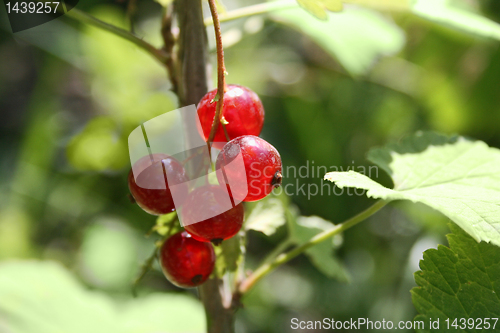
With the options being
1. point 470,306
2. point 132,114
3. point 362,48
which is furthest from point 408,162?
point 132,114

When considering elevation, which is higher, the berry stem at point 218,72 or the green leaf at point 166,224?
the berry stem at point 218,72

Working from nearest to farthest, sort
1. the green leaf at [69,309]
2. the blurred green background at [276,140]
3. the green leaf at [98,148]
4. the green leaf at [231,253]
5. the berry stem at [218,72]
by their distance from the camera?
the berry stem at [218,72] < the green leaf at [231,253] < the green leaf at [69,309] < the green leaf at [98,148] < the blurred green background at [276,140]

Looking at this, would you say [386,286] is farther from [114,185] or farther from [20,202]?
[20,202]

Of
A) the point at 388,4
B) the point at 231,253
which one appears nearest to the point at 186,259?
the point at 231,253

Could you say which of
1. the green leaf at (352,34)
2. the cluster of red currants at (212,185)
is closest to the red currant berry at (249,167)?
the cluster of red currants at (212,185)

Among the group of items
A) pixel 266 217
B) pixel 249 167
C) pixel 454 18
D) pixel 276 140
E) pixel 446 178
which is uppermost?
pixel 454 18

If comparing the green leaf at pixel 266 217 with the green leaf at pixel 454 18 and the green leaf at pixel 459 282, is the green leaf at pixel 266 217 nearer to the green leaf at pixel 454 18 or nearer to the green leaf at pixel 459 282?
the green leaf at pixel 459 282

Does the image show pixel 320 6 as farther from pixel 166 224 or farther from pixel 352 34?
pixel 352 34
